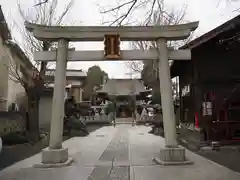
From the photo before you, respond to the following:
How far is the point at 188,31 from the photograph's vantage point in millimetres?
11836

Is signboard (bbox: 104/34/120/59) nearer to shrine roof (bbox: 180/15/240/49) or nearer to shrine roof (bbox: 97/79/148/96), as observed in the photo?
shrine roof (bbox: 180/15/240/49)

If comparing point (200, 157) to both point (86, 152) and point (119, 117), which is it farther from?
point (119, 117)

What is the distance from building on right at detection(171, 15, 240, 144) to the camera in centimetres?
1459

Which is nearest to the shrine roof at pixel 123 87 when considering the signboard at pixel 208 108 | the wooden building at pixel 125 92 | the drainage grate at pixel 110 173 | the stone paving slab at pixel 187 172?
the wooden building at pixel 125 92

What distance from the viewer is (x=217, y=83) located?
51.5ft

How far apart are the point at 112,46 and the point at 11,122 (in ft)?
30.8

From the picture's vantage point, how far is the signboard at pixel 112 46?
38.1 feet

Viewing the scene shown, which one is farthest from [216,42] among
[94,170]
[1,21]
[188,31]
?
[1,21]

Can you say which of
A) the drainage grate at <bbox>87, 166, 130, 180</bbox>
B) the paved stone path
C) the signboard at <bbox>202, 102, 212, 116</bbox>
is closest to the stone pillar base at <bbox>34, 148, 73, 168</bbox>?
the paved stone path

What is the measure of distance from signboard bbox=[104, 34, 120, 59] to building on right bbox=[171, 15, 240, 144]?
4.58 meters

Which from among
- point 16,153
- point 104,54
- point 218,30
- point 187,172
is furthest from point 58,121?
point 218,30

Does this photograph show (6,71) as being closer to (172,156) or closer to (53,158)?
(53,158)

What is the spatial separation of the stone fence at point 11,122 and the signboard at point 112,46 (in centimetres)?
814

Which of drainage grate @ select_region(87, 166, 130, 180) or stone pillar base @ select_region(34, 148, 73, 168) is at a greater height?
stone pillar base @ select_region(34, 148, 73, 168)
